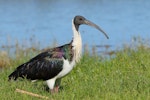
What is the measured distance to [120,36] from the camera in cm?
2016

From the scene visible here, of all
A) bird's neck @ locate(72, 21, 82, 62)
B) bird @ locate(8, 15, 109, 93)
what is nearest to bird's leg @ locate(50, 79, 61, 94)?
bird @ locate(8, 15, 109, 93)

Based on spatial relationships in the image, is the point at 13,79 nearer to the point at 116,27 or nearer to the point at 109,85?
the point at 109,85

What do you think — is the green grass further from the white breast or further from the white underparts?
the white breast

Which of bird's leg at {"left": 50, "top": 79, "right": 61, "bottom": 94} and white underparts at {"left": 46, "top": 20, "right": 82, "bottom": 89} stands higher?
white underparts at {"left": 46, "top": 20, "right": 82, "bottom": 89}

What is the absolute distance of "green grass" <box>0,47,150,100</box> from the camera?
7643 mm

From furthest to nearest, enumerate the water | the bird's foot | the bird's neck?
the water < the bird's neck < the bird's foot

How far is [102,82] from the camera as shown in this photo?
8625 mm

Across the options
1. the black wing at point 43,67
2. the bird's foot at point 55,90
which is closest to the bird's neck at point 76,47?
the black wing at point 43,67

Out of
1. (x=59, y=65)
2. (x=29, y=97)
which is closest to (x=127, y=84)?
(x=59, y=65)

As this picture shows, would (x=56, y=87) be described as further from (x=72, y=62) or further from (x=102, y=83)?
(x=102, y=83)

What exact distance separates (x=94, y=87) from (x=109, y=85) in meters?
0.27

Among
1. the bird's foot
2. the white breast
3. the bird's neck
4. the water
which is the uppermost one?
the water

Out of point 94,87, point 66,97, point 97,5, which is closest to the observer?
point 66,97

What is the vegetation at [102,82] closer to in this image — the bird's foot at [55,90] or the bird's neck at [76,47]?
the bird's foot at [55,90]
